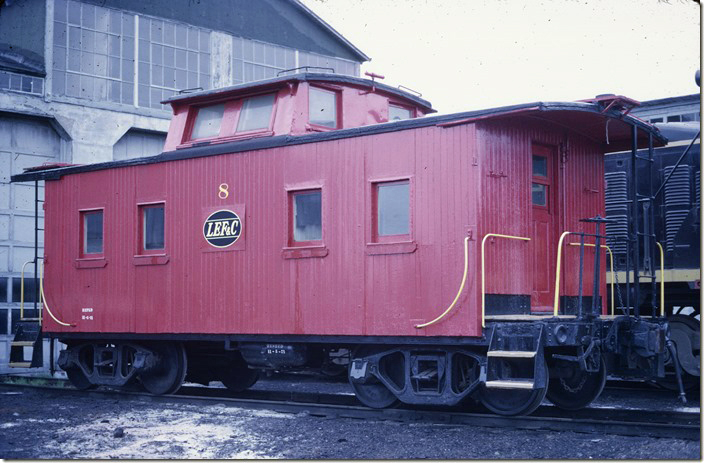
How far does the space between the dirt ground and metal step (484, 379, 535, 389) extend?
50 cm

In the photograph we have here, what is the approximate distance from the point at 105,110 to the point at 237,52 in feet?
9.67

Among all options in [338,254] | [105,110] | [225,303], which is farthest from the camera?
[105,110]

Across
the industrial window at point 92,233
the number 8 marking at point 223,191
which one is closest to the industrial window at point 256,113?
the number 8 marking at point 223,191

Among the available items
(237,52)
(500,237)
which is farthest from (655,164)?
(237,52)

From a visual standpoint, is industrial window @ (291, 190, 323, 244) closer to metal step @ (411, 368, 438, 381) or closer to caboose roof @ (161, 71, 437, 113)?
caboose roof @ (161, 71, 437, 113)

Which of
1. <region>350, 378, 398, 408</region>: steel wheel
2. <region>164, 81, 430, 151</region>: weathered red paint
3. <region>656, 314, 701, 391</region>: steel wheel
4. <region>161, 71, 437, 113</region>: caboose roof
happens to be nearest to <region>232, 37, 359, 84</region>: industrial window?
<region>161, 71, 437, 113</region>: caboose roof

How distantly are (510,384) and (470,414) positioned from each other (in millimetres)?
1126

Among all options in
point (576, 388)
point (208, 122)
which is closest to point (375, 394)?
point (576, 388)

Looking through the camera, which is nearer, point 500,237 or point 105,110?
point 500,237

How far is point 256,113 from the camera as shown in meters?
12.0

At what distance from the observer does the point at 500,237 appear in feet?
32.7

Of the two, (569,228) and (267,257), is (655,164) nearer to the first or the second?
(569,228)

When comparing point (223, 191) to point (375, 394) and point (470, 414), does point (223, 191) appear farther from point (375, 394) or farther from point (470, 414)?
point (470, 414)

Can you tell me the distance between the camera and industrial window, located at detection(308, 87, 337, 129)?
11711mm
